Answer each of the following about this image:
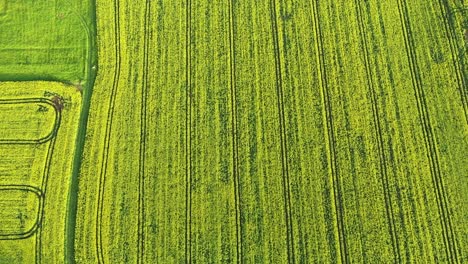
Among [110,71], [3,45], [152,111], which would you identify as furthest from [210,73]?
[3,45]

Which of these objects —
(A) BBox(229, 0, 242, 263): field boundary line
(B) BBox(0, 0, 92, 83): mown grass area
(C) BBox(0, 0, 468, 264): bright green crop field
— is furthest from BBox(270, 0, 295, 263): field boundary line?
(B) BBox(0, 0, 92, 83): mown grass area

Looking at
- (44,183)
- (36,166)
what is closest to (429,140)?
(44,183)

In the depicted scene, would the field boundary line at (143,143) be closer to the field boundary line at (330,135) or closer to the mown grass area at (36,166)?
the mown grass area at (36,166)

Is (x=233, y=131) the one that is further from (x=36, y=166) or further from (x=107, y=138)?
(x=36, y=166)

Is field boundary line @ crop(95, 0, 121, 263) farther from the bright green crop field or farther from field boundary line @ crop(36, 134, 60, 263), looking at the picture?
field boundary line @ crop(36, 134, 60, 263)

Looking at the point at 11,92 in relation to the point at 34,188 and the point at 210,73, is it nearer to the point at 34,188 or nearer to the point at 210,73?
the point at 34,188

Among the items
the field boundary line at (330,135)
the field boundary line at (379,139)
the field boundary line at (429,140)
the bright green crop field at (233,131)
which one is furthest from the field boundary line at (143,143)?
the field boundary line at (429,140)
